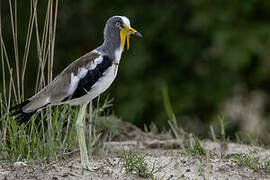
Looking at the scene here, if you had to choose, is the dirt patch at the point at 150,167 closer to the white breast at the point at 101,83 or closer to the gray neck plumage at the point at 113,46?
the white breast at the point at 101,83

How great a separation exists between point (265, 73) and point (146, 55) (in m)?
2.12

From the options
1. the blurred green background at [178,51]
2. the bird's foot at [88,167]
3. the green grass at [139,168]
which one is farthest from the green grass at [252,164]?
the blurred green background at [178,51]

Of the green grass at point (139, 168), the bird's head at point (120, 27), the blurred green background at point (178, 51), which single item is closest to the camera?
the green grass at point (139, 168)

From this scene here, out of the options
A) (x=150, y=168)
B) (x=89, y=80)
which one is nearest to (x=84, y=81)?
(x=89, y=80)

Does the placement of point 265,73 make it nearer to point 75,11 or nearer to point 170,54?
point 170,54

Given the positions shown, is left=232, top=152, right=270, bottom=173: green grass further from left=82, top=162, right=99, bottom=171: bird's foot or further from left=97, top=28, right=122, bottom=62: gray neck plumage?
left=97, top=28, right=122, bottom=62: gray neck plumage

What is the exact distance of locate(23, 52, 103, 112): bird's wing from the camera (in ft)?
10.5

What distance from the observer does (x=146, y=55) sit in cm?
715

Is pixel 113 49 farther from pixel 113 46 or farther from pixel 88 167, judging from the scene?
pixel 88 167

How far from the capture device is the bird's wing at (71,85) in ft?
10.5

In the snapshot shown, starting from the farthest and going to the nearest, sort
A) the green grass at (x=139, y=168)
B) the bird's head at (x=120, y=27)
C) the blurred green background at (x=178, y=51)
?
the blurred green background at (x=178, y=51) → the bird's head at (x=120, y=27) → the green grass at (x=139, y=168)

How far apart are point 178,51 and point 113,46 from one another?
4083 mm

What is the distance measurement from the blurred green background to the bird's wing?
325 cm

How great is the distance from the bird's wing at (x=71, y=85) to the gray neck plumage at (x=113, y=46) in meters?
0.07
